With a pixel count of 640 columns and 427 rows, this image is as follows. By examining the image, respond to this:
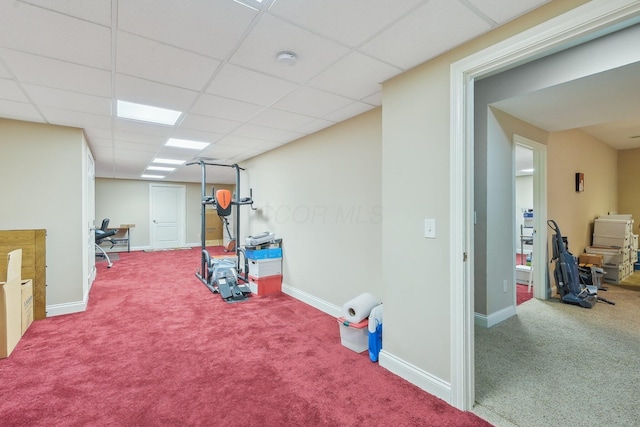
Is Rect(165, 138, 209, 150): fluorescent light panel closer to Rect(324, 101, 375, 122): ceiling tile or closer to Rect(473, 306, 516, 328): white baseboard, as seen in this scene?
Rect(324, 101, 375, 122): ceiling tile

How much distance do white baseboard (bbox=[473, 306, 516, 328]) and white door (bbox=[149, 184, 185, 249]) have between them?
894 cm

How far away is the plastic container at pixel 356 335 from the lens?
100 inches

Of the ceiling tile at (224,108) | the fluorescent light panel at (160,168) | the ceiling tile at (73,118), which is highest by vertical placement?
the fluorescent light panel at (160,168)

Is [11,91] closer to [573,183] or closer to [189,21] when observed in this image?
[189,21]

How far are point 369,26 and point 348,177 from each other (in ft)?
5.93

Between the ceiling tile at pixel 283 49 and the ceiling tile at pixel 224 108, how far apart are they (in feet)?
2.35

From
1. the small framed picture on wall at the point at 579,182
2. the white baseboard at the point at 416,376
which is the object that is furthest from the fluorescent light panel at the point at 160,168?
the small framed picture on wall at the point at 579,182

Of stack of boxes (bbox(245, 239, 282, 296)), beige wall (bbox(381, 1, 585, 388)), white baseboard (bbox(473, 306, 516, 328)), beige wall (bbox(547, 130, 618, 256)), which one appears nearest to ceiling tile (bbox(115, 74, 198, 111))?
beige wall (bbox(381, 1, 585, 388))

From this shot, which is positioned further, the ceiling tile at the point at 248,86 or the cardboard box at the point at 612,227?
the cardboard box at the point at 612,227

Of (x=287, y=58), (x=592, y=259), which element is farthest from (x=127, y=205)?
(x=592, y=259)

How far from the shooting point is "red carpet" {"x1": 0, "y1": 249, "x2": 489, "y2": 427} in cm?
175

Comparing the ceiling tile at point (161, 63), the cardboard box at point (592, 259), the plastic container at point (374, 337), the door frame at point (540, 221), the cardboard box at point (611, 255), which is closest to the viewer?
the ceiling tile at point (161, 63)

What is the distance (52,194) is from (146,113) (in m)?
1.55

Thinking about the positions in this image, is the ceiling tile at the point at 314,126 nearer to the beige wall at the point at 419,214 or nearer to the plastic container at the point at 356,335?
the beige wall at the point at 419,214
